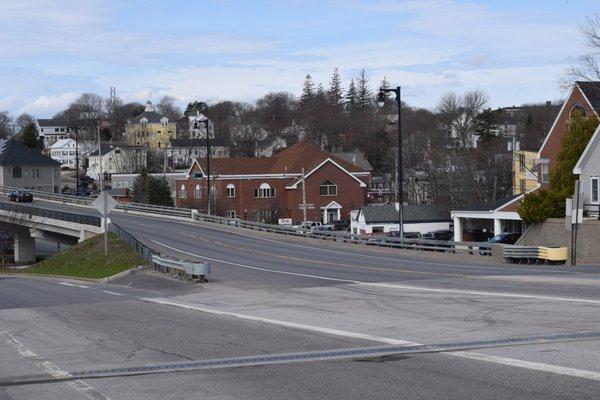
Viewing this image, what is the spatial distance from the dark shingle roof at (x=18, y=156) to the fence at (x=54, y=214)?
1541 inches

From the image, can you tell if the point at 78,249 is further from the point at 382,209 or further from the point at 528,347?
the point at 528,347

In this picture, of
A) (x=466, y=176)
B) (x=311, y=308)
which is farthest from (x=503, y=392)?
(x=466, y=176)

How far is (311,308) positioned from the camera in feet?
64.8

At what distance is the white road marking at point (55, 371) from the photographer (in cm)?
1018

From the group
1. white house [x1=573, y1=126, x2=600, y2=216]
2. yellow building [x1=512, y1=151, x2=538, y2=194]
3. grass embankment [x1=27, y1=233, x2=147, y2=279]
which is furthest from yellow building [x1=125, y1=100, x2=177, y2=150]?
white house [x1=573, y1=126, x2=600, y2=216]

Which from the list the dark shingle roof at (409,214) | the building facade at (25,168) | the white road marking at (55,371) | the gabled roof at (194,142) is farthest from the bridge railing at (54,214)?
the gabled roof at (194,142)

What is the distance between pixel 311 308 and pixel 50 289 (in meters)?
16.2

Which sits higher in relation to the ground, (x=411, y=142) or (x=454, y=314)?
(x=411, y=142)

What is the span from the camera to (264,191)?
325ft

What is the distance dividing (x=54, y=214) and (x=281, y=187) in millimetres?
33338

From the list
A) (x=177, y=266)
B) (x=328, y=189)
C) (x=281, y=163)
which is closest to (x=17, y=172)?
(x=281, y=163)

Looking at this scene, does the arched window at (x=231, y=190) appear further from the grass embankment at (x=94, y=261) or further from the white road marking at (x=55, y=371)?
the white road marking at (x=55, y=371)

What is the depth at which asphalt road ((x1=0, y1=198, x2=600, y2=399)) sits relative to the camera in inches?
399

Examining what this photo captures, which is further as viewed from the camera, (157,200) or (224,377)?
(157,200)
